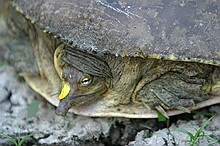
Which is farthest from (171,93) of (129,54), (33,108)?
(33,108)

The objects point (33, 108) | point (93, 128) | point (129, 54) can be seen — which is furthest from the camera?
point (33, 108)

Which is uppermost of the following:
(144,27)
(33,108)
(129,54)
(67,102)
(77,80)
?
(144,27)

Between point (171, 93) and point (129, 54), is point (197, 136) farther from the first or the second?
point (129, 54)

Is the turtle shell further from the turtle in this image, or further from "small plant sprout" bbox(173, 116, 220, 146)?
"small plant sprout" bbox(173, 116, 220, 146)

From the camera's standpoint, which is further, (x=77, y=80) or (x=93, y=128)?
(x=93, y=128)

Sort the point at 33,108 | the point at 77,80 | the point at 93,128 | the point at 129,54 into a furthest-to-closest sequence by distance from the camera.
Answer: the point at 33,108, the point at 93,128, the point at 77,80, the point at 129,54

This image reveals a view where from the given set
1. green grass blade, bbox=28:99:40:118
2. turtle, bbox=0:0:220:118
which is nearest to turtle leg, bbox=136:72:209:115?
turtle, bbox=0:0:220:118
